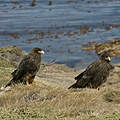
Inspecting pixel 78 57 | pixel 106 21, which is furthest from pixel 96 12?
pixel 78 57

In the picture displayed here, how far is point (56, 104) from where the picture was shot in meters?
7.52

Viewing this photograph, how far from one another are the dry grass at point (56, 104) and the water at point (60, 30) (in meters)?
12.5

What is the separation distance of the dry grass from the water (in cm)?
1253

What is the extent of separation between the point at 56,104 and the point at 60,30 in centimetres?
2530

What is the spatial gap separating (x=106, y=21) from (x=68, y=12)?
778 cm

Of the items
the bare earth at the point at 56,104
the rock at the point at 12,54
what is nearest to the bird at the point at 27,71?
the bare earth at the point at 56,104

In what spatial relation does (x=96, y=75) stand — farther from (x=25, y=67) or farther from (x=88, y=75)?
(x=25, y=67)

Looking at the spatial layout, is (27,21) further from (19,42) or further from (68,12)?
(19,42)

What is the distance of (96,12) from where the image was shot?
42656 millimetres

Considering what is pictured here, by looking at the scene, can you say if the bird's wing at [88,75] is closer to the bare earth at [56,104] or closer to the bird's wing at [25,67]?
the bare earth at [56,104]

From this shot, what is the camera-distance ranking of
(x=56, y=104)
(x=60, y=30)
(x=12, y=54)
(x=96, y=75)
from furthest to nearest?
(x=60, y=30)
(x=12, y=54)
(x=96, y=75)
(x=56, y=104)

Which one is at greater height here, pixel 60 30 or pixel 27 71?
pixel 27 71

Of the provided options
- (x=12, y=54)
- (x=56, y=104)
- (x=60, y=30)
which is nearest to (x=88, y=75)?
(x=56, y=104)

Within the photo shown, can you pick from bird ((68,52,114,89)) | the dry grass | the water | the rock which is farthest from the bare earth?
the water
